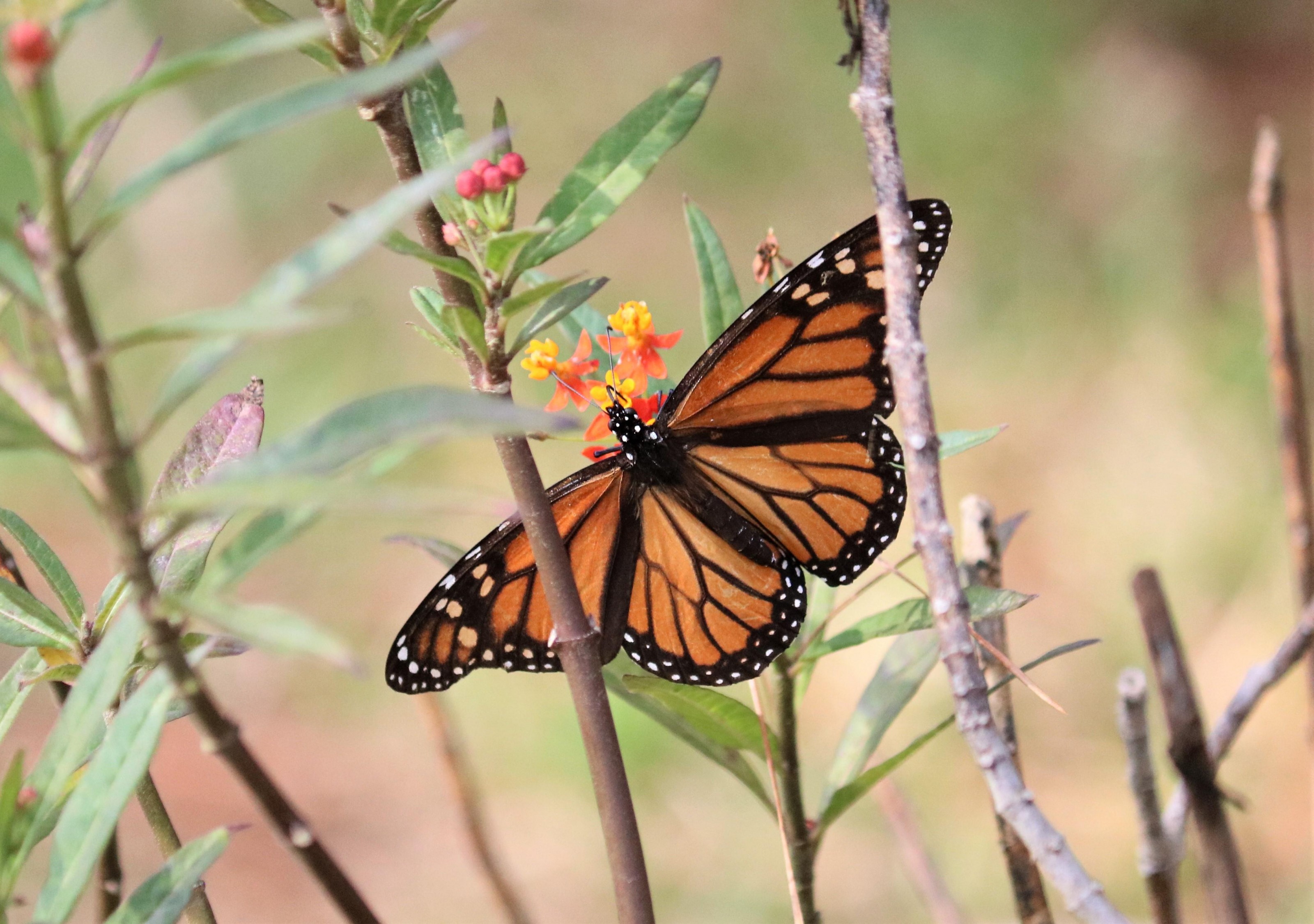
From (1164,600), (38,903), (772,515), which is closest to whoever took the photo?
(38,903)

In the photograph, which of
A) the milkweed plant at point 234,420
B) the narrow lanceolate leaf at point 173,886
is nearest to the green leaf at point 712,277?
the milkweed plant at point 234,420

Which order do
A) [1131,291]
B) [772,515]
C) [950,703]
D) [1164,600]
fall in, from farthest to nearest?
[1131,291], [950,703], [772,515], [1164,600]

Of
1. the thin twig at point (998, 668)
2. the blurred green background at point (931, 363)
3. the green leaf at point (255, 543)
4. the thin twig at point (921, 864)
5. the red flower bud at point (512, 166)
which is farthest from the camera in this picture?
the blurred green background at point (931, 363)

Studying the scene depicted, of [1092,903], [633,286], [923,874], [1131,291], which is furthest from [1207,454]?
[1092,903]

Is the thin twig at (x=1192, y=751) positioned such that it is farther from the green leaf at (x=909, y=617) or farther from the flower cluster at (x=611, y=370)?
the flower cluster at (x=611, y=370)

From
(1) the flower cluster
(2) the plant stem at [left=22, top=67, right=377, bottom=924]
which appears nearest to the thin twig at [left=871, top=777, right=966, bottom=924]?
(1) the flower cluster

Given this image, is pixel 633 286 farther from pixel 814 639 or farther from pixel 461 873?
pixel 814 639
